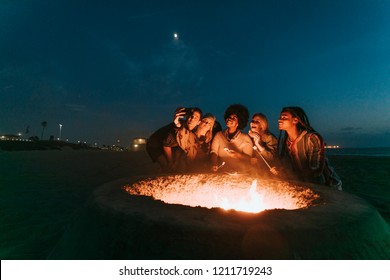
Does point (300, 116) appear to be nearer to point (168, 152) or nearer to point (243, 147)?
point (243, 147)

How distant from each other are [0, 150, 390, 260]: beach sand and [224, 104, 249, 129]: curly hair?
215 cm

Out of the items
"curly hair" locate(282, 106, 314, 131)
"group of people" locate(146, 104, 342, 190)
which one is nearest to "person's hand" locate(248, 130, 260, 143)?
"group of people" locate(146, 104, 342, 190)

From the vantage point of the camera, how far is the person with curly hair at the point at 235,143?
5062mm

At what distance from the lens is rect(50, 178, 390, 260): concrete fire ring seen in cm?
172

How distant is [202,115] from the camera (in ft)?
18.3

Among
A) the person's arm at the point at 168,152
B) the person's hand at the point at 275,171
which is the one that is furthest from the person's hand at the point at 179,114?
the person's hand at the point at 275,171

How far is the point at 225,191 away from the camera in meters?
4.42

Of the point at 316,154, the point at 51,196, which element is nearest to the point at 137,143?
the point at 51,196

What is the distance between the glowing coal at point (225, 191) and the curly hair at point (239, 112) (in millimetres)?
1314

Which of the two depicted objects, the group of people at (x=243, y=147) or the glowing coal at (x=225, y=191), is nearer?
the glowing coal at (x=225, y=191)

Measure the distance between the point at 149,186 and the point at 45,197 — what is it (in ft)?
10.8

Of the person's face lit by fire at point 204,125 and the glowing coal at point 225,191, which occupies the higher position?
the person's face lit by fire at point 204,125

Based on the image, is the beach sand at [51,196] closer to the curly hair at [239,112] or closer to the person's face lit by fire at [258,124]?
the curly hair at [239,112]
